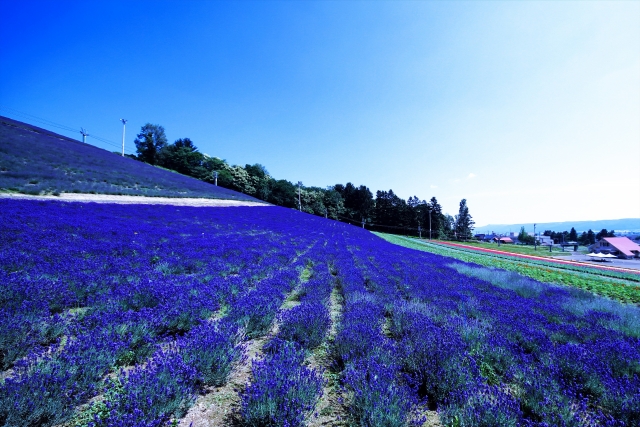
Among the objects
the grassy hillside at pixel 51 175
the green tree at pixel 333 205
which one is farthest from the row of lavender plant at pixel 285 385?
the green tree at pixel 333 205

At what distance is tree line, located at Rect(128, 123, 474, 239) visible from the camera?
2805 inches

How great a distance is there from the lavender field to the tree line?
61060mm

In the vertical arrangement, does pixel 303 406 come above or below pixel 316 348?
above

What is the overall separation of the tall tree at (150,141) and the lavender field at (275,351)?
9111cm

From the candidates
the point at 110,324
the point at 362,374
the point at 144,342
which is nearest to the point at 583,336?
the point at 362,374

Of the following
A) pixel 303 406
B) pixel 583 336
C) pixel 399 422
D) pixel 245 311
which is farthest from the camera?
pixel 583 336

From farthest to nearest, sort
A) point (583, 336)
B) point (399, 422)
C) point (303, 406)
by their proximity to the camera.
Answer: point (583, 336) < point (303, 406) < point (399, 422)

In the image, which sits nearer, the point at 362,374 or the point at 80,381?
the point at 80,381

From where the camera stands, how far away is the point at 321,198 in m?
74.9

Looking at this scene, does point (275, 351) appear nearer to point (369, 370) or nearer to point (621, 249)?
point (369, 370)

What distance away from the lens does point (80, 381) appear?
2445 millimetres

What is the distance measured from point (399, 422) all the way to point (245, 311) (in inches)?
118

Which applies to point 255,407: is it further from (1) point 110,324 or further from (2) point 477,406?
(1) point 110,324

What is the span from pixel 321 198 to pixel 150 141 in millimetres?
59874
